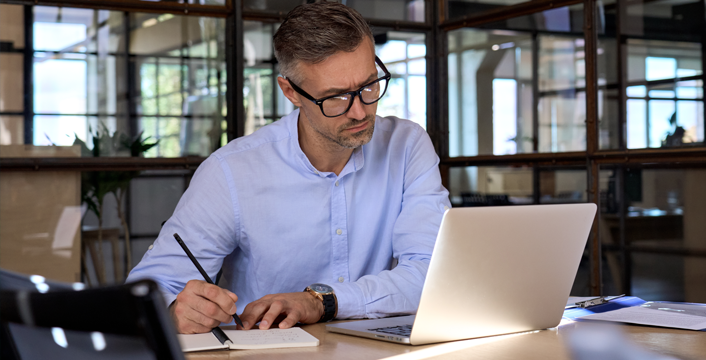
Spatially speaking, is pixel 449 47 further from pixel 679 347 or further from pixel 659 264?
pixel 679 347

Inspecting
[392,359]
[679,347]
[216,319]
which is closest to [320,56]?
[216,319]

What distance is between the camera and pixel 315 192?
5.80 ft

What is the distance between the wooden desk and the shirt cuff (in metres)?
0.20

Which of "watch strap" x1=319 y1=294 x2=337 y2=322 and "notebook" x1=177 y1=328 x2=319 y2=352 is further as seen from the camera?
"watch strap" x1=319 y1=294 x2=337 y2=322

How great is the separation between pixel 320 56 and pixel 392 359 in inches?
34.7

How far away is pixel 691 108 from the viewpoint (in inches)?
128

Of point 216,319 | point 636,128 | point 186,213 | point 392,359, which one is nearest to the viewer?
point 392,359

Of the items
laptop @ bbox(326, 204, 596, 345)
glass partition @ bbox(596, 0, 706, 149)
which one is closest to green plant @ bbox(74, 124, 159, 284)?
glass partition @ bbox(596, 0, 706, 149)

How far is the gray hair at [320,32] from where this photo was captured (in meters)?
1.65

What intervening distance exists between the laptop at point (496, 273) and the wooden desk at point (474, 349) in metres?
0.02

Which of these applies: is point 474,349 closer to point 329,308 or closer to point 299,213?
point 329,308

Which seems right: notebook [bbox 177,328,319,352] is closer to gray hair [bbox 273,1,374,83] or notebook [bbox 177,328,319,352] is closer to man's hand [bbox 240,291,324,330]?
man's hand [bbox 240,291,324,330]

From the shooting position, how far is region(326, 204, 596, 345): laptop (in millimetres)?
1043

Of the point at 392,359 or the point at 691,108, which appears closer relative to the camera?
the point at 392,359
